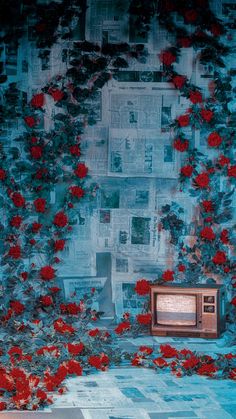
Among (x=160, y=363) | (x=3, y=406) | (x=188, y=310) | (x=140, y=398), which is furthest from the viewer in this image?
(x=188, y=310)

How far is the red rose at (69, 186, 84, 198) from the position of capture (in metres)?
5.46

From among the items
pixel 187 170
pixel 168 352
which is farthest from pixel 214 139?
pixel 168 352

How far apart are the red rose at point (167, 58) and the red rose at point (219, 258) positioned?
120cm

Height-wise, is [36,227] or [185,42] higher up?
[185,42]

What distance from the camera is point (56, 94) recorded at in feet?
17.8

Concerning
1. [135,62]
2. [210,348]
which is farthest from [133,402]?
[135,62]

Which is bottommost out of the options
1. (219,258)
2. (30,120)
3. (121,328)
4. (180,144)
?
(121,328)

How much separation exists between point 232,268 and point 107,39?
160cm

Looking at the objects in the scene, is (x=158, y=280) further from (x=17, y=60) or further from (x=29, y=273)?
(x=17, y=60)

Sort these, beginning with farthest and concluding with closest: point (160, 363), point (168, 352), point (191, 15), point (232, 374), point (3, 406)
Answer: point (191, 15) < point (168, 352) < point (160, 363) < point (232, 374) < point (3, 406)

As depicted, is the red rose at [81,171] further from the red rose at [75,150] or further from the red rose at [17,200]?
the red rose at [17,200]

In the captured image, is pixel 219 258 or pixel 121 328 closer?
pixel 121 328

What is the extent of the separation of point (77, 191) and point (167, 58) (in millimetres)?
976

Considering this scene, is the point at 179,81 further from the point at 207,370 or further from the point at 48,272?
the point at 207,370
